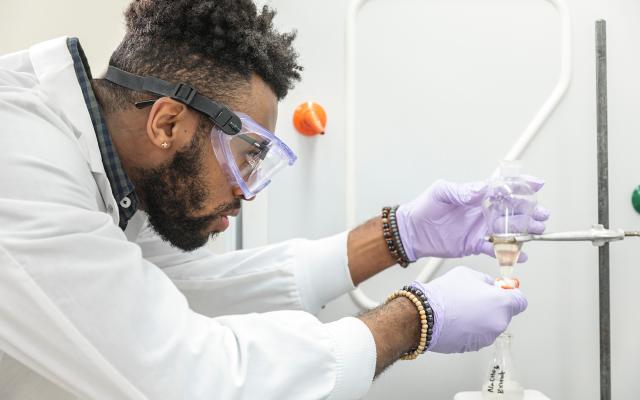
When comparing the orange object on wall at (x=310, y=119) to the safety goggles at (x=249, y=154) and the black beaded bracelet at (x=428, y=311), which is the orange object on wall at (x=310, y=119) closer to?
the safety goggles at (x=249, y=154)

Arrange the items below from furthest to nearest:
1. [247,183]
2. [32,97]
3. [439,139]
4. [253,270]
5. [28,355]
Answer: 1. [439,139]
2. [253,270]
3. [247,183]
4. [32,97]
5. [28,355]

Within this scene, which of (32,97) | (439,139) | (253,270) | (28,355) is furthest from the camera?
(439,139)

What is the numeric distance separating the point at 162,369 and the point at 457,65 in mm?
983

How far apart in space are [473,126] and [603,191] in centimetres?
32

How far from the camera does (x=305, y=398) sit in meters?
0.77

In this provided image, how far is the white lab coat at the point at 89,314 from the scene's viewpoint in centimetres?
68

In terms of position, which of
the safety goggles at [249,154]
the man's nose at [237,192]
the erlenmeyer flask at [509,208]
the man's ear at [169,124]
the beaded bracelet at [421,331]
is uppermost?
the man's ear at [169,124]

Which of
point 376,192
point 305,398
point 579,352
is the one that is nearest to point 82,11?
point 376,192

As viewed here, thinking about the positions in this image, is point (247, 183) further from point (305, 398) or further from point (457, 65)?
point (457, 65)

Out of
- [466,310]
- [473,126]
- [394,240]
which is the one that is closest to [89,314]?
[466,310]

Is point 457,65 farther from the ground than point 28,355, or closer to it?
farther from the ground

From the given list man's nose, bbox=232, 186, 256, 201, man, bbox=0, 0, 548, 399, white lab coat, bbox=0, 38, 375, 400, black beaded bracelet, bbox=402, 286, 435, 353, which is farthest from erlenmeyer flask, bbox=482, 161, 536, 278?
man's nose, bbox=232, 186, 256, 201

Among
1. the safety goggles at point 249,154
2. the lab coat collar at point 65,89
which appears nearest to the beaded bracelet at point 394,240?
the safety goggles at point 249,154

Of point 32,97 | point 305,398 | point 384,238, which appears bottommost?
point 305,398
